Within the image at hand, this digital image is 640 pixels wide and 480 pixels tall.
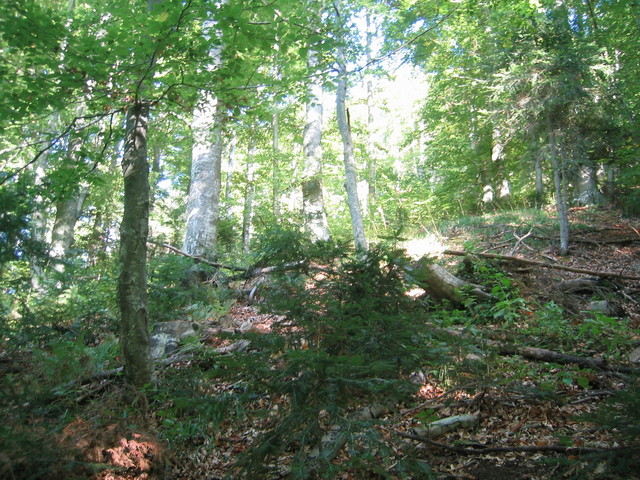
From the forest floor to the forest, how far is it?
24mm

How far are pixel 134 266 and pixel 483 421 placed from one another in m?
3.72

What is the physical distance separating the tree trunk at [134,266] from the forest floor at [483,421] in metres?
0.34

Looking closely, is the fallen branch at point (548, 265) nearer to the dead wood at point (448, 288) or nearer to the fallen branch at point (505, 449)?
the dead wood at point (448, 288)

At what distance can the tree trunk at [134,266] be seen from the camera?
144 inches

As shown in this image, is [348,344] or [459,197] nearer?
[348,344]

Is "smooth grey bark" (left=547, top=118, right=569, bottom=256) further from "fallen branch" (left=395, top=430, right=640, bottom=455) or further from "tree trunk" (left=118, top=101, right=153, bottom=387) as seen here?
"tree trunk" (left=118, top=101, right=153, bottom=387)

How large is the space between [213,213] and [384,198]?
6.93 meters

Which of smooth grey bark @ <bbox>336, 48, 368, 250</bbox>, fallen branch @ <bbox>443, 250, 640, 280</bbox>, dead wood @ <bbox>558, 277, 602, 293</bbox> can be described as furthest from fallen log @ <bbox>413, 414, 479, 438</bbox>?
smooth grey bark @ <bbox>336, 48, 368, 250</bbox>

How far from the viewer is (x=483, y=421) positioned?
11.9 feet

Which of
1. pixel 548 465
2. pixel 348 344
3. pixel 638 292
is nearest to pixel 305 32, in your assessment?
pixel 348 344

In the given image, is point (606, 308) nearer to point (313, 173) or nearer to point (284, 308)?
point (284, 308)

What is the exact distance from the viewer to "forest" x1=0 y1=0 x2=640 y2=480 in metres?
2.50

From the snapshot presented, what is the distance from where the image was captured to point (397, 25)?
1039 centimetres

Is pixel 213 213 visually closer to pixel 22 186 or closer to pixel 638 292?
pixel 22 186
